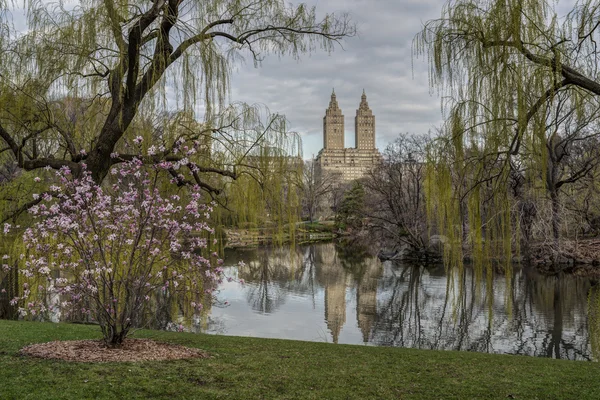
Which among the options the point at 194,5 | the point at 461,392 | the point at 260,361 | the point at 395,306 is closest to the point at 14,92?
the point at 194,5

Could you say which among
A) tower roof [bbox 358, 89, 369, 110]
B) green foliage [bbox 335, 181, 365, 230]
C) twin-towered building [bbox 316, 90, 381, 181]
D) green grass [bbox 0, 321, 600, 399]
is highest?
tower roof [bbox 358, 89, 369, 110]

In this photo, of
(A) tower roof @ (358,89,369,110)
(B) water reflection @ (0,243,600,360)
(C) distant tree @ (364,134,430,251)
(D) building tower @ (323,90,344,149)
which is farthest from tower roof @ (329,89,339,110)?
(B) water reflection @ (0,243,600,360)

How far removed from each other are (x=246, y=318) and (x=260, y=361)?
7727 millimetres

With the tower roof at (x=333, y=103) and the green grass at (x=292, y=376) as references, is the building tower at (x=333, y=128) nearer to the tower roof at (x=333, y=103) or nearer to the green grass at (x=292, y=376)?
the tower roof at (x=333, y=103)

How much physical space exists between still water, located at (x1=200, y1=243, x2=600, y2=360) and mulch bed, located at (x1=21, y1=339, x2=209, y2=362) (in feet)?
5.96

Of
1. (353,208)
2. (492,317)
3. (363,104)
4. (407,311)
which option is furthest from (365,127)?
(492,317)

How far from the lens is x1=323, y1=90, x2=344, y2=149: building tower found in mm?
153750

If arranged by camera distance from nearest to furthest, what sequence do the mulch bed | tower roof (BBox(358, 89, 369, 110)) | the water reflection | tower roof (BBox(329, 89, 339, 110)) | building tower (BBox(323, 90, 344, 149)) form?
the mulch bed → the water reflection → tower roof (BBox(358, 89, 369, 110)) → tower roof (BBox(329, 89, 339, 110)) → building tower (BBox(323, 90, 344, 149))

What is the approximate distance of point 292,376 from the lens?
5281 millimetres

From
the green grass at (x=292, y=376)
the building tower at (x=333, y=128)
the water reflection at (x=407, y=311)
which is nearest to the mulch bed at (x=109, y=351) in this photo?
the green grass at (x=292, y=376)

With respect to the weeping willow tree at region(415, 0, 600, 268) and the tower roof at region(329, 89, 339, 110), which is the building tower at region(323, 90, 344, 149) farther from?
the weeping willow tree at region(415, 0, 600, 268)

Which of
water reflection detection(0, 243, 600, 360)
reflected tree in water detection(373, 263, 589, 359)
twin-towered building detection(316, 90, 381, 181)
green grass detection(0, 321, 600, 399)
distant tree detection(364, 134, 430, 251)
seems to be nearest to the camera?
green grass detection(0, 321, 600, 399)

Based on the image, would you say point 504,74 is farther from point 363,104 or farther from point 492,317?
point 363,104

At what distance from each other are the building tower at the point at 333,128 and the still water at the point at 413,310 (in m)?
133
